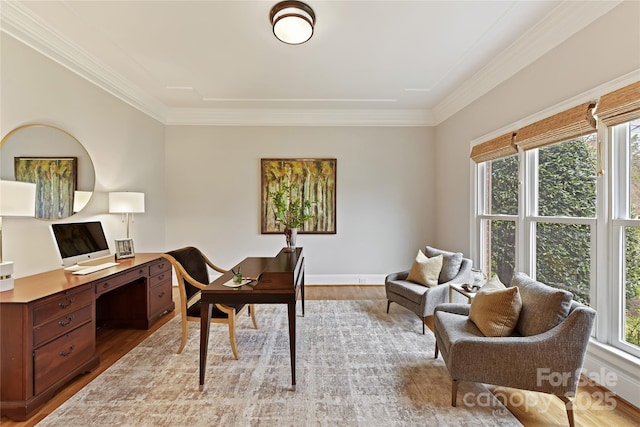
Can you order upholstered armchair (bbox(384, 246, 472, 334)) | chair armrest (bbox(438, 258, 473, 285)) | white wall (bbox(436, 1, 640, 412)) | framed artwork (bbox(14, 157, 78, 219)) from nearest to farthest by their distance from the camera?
white wall (bbox(436, 1, 640, 412)), framed artwork (bbox(14, 157, 78, 219)), upholstered armchair (bbox(384, 246, 472, 334)), chair armrest (bbox(438, 258, 473, 285))

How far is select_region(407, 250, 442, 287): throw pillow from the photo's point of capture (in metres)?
3.54

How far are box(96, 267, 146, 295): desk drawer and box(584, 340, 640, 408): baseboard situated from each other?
4025 mm

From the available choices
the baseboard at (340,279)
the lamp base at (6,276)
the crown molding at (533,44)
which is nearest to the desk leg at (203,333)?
the lamp base at (6,276)

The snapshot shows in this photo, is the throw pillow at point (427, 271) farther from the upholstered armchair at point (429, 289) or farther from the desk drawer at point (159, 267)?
the desk drawer at point (159, 267)

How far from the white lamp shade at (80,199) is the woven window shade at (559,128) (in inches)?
181

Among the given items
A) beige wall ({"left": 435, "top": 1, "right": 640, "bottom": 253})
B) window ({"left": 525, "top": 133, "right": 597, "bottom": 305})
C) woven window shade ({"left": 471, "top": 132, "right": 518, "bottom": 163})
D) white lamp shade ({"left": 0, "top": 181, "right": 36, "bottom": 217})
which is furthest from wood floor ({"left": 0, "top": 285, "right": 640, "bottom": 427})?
woven window shade ({"left": 471, "top": 132, "right": 518, "bottom": 163})

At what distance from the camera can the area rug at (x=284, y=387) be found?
74.4 inches

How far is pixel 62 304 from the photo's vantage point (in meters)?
2.12

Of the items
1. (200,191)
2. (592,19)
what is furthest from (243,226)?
(592,19)

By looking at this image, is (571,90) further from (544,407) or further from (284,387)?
(284,387)

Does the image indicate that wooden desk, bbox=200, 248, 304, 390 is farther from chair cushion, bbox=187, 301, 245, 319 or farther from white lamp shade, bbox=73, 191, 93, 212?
white lamp shade, bbox=73, 191, 93, 212

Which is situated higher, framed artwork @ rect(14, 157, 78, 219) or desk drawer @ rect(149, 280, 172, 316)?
framed artwork @ rect(14, 157, 78, 219)

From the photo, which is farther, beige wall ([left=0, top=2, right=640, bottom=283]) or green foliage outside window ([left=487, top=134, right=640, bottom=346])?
beige wall ([left=0, top=2, right=640, bottom=283])

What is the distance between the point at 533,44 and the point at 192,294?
403 cm
